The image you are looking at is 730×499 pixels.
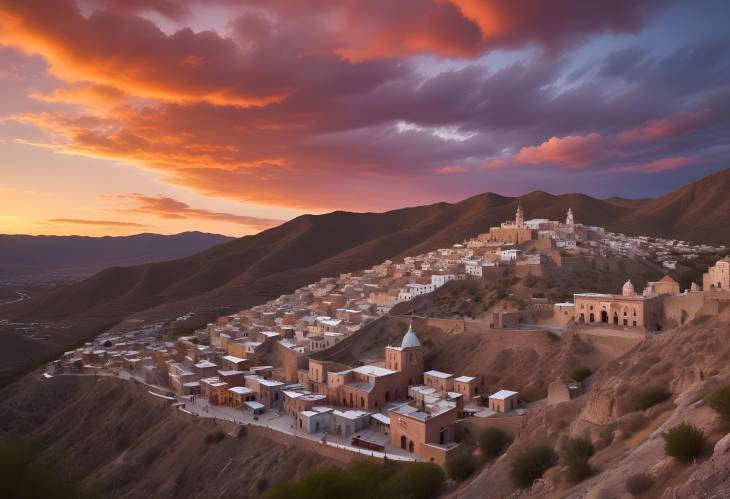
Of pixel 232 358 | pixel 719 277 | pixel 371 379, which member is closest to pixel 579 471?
pixel 371 379

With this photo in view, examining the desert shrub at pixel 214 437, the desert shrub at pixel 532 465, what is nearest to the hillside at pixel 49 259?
the desert shrub at pixel 214 437

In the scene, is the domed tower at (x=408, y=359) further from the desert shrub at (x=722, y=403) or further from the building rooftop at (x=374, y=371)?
the desert shrub at (x=722, y=403)

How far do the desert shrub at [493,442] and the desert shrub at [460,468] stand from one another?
2.01 feet

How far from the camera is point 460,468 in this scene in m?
17.4

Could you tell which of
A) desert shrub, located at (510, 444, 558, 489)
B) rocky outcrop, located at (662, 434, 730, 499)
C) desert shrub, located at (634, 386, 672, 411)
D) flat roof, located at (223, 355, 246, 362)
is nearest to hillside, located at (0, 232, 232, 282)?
flat roof, located at (223, 355, 246, 362)

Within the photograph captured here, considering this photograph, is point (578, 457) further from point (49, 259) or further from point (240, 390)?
point (49, 259)

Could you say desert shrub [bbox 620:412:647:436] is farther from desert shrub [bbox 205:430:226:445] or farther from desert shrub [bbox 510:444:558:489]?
desert shrub [bbox 205:430:226:445]

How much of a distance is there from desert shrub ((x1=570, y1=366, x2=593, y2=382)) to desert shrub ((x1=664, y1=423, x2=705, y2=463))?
49.8 ft

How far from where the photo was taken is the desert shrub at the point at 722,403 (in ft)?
27.2

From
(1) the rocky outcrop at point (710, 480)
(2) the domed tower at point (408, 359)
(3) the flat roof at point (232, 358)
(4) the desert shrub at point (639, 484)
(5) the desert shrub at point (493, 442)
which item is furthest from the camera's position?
(3) the flat roof at point (232, 358)

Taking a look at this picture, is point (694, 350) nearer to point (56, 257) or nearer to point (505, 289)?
point (505, 289)

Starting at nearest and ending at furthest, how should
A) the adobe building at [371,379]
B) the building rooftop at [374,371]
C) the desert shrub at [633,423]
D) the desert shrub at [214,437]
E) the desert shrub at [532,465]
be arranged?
1. the desert shrub at [633,423]
2. the desert shrub at [532,465]
3. the desert shrub at [214,437]
4. the adobe building at [371,379]
5. the building rooftop at [374,371]

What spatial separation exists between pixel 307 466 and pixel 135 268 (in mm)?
87897

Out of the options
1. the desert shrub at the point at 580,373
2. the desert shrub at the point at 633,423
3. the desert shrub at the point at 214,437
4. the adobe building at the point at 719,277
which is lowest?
the desert shrub at the point at 214,437
